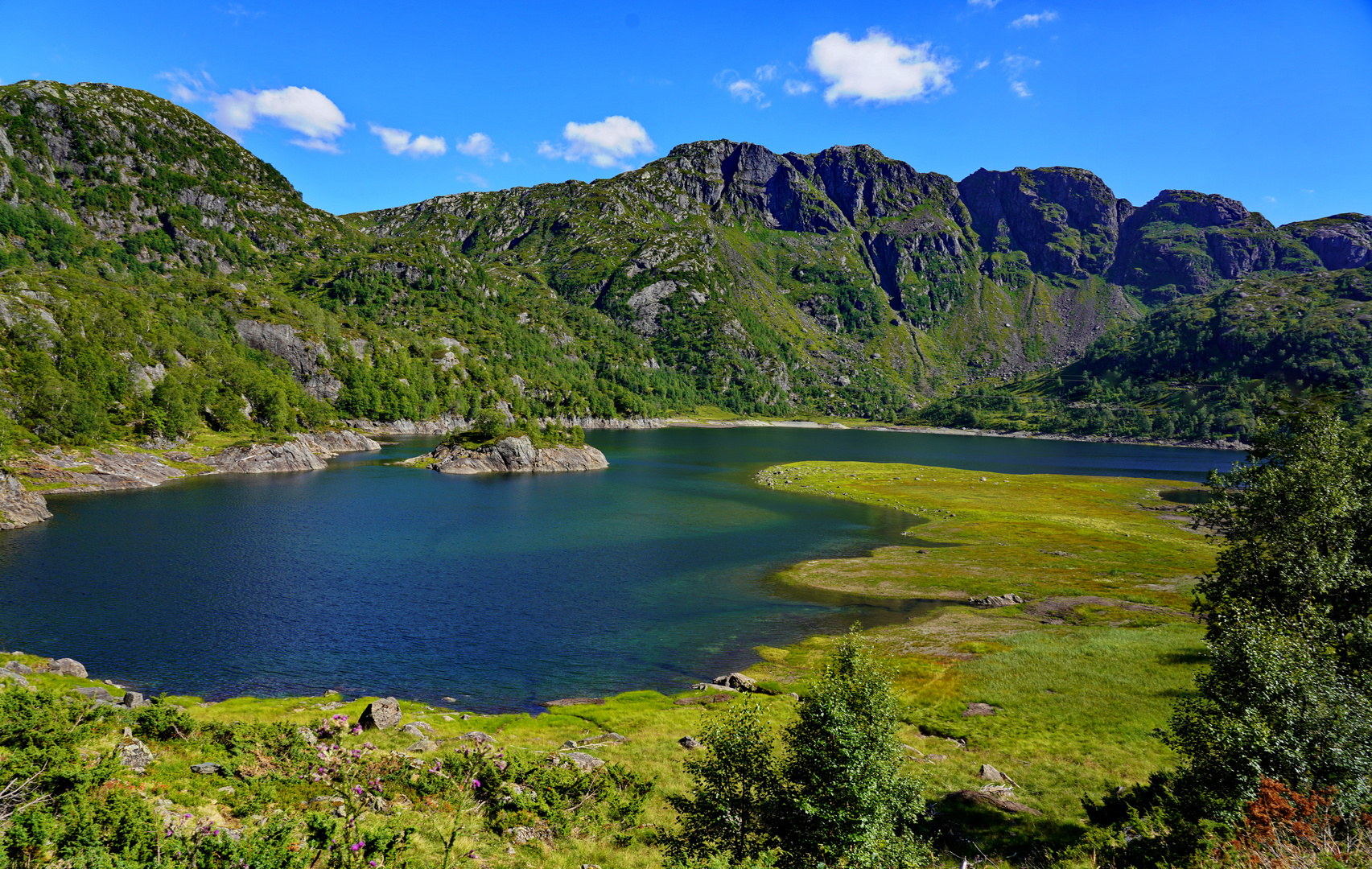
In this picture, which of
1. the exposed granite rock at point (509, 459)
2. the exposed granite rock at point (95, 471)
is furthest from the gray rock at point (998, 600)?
the exposed granite rock at point (95, 471)

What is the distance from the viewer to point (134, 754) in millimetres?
22172

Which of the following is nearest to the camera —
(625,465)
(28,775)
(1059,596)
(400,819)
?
(28,775)

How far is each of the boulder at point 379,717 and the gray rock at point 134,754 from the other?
10086 mm

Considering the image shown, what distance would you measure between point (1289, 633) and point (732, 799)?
980 inches

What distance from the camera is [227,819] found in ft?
64.6

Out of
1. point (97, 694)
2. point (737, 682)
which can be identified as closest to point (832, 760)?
point (737, 682)

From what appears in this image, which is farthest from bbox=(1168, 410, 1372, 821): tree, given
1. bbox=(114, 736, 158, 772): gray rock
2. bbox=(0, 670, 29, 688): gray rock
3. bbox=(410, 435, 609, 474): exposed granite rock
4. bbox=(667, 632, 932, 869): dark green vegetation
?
bbox=(410, 435, 609, 474): exposed granite rock

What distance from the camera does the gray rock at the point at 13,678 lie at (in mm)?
32250

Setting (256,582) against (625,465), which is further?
(625,465)

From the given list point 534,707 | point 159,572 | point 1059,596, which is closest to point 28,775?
point 534,707

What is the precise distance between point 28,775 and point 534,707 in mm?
28185

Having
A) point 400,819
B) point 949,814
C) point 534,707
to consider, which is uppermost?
point 400,819

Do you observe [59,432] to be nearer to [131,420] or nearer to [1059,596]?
[131,420]

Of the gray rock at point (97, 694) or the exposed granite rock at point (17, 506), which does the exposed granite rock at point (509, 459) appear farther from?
the gray rock at point (97, 694)
